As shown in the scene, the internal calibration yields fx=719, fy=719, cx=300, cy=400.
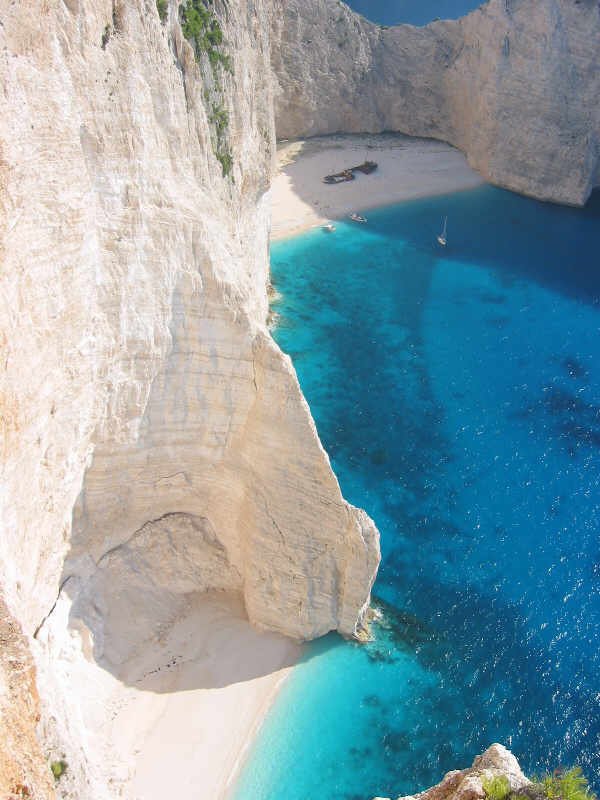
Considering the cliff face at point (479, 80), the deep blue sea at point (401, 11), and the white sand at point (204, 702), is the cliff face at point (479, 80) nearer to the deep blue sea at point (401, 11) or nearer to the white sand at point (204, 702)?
the deep blue sea at point (401, 11)

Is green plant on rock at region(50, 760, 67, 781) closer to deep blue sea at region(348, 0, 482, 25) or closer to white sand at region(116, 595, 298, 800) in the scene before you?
white sand at region(116, 595, 298, 800)

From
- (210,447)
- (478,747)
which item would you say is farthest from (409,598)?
(210,447)

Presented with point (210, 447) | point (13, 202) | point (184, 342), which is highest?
point (13, 202)

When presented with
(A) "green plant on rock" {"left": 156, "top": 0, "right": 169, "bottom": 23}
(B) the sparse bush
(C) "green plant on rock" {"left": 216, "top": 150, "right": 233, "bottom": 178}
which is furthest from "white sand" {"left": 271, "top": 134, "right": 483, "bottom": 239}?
(B) the sparse bush

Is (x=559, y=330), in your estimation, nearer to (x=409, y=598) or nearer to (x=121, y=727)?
(x=409, y=598)

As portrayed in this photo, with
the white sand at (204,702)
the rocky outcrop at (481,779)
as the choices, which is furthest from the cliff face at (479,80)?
the rocky outcrop at (481,779)

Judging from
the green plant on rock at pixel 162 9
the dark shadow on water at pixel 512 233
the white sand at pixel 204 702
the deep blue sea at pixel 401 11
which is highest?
→ the green plant on rock at pixel 162 9

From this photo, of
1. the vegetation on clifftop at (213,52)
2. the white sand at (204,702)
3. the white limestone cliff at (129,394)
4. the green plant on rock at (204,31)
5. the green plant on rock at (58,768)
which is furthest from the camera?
the vegetation on clifftop at (213,52)
